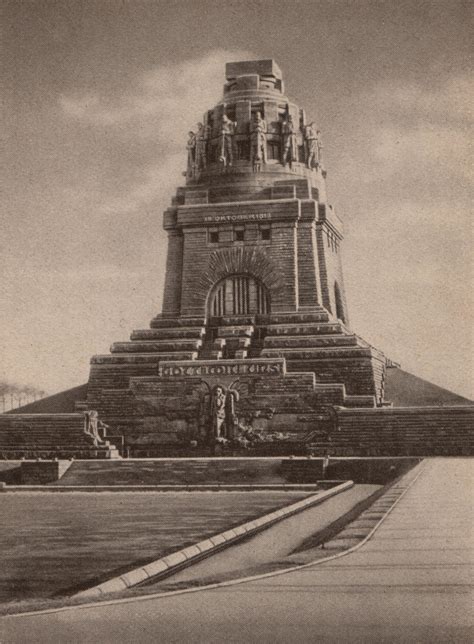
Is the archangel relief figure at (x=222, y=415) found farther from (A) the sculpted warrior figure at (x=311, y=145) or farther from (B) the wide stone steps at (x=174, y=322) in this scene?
(A) the sculpted warrior figure at (x=311, y=145)

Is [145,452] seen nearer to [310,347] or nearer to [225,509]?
[310,347]

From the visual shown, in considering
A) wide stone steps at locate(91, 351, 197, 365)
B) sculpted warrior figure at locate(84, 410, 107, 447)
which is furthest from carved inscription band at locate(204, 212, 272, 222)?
sculpted warrior figure at locate(84, 410, 107, 447)

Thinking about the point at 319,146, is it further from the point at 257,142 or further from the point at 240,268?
the point at 240,268

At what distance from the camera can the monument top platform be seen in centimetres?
4978

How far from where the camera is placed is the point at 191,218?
46562 millimetres

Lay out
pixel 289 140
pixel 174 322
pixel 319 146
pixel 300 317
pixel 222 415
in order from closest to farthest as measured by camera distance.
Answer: pixel 222 415 < pixel 300 317 < pixel 174 322 < pixel 289 140 < pixel 319 146

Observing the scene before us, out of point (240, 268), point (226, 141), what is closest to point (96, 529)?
point (240, 268)

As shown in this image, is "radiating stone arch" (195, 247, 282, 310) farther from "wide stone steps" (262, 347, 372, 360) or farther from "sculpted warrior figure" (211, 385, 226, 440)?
"sculpted warrior figure" (211, 385, 226, 440)

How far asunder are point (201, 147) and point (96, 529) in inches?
1366

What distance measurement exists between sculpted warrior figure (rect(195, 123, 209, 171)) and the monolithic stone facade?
62 millimetres

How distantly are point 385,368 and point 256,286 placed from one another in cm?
694

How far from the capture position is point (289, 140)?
158ft

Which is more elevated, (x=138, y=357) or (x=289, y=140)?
(x=289, y=140)

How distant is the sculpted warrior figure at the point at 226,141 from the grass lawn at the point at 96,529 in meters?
24.7
